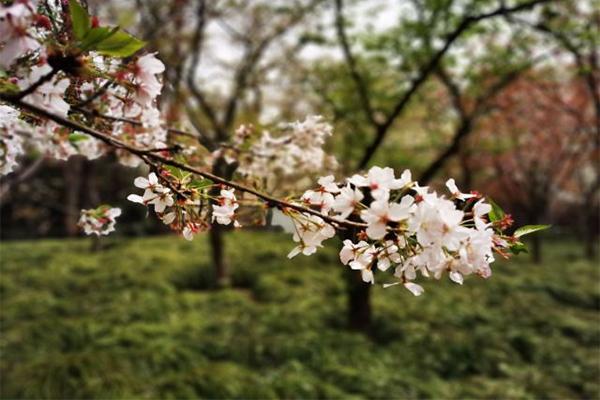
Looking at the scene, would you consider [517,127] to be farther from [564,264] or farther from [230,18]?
[230,18]

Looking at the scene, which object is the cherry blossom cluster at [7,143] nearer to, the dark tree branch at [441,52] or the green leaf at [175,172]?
the green leaf at [175,172]

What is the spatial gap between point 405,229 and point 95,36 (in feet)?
1.81

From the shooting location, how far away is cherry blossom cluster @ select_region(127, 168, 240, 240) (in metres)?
0.97

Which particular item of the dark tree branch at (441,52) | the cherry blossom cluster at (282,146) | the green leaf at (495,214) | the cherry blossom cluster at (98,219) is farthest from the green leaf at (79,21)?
the dark tree branch at (441,52)

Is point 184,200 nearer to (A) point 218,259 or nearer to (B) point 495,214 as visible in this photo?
(B) point 495,214

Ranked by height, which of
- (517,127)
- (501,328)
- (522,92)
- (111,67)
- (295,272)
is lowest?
(501,328)

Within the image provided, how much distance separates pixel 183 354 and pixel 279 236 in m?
5.56

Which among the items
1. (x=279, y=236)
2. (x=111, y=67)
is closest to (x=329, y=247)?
(x=279, y=236)

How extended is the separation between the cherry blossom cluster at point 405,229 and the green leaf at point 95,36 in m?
0.43

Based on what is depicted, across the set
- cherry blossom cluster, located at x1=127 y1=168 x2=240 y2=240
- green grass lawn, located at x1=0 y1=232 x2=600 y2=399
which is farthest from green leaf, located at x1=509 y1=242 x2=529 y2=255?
green grass lawn, located at x1=0 y1=232 x2=600 y2=399

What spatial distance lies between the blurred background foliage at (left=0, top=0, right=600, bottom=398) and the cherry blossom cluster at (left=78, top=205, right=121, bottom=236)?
2.32 ft

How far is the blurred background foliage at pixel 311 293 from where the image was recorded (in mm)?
4062

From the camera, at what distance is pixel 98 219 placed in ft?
5.10

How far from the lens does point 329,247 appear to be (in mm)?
8133
